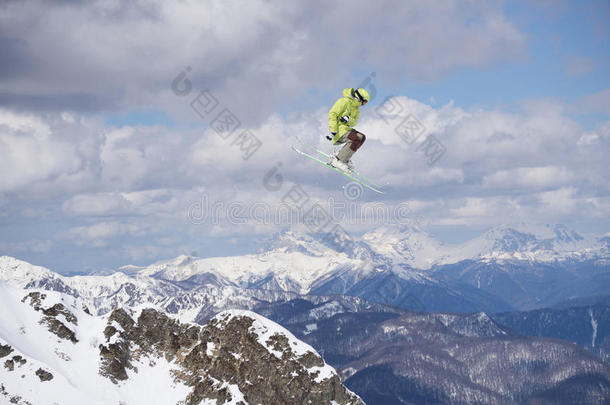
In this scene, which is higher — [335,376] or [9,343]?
[9,343]

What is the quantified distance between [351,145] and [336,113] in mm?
4087

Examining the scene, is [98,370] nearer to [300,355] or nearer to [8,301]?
[8,301]

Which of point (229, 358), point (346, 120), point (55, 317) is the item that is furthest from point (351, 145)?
point (55, 317)

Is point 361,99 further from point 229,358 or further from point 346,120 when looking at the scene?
point 229,358

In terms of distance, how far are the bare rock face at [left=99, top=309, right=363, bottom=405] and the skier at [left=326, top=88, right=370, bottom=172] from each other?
11598 centimetres

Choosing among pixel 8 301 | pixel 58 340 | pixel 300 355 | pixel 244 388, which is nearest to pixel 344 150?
pixel 244 388

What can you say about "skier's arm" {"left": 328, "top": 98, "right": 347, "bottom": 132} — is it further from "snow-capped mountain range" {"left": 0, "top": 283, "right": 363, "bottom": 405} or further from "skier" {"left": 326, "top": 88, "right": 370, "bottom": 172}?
"snow-capped mountain range" {"left": 0, "top": 283, "right": 363, "bottom": 405}

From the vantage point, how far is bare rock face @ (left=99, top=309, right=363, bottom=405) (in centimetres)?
15388

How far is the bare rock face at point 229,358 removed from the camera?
505 ft

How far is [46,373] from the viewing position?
141625 mm

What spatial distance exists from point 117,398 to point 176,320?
119 ft

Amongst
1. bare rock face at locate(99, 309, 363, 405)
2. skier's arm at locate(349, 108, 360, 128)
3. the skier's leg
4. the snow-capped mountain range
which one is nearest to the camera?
skier's arm at locate(349, 108, 360, 128)

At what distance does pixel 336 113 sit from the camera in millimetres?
46812

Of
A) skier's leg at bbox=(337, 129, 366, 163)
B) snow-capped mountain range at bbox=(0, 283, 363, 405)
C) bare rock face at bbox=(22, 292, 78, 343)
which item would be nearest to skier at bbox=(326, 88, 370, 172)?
skier's leg at bbox=(337, 129, 366, 163)
